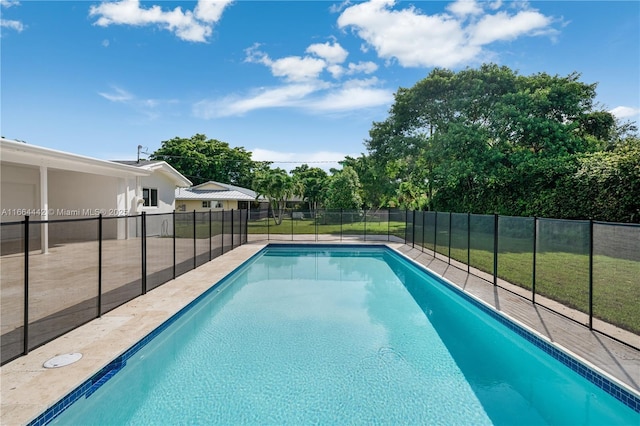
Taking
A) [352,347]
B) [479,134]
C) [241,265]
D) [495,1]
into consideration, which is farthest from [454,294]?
[479,134]

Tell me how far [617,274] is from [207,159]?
3960cm

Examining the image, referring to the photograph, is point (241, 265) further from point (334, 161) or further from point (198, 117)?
point (334, 161)

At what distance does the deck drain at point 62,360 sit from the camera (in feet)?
10.9

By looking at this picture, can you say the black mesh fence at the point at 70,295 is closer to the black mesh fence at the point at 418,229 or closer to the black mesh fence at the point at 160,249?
the black mesh fence at the point at 160,249

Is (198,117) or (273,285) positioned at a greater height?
(198,117)

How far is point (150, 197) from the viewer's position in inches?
664

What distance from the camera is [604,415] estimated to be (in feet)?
10.2

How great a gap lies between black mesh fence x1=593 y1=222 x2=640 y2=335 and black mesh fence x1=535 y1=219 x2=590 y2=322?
15 cm

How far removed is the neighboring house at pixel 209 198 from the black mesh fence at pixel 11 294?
22400mm

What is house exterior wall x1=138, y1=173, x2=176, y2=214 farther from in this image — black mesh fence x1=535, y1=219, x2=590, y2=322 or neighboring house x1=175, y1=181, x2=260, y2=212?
black mesh fence x1=535, y1=219, x2=590, y2=322

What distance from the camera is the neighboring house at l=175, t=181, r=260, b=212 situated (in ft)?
88.5

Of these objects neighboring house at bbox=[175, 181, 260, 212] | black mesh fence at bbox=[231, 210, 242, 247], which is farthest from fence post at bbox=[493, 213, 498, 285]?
neighboring house at bbox=[175, 181, 260, 212]

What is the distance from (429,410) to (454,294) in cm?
414

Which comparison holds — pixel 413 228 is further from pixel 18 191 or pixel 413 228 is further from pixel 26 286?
pixel 18 191
